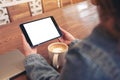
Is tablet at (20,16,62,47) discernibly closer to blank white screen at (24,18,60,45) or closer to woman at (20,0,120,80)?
blank white screen at (24,18,60,45)

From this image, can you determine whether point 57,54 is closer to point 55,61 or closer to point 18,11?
point 55,61

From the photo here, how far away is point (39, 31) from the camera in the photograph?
0.75 meters

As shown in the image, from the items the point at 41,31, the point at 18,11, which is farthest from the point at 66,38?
the point at 18,11

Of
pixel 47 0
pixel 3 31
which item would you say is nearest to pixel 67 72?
pixel 3 31

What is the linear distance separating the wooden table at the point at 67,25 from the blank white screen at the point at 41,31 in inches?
3.2

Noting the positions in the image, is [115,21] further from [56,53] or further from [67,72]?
[56,53]

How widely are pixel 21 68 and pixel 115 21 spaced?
0.48 m

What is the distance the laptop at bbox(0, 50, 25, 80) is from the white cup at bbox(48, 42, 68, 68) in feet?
0.41

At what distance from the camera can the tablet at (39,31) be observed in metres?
0.72

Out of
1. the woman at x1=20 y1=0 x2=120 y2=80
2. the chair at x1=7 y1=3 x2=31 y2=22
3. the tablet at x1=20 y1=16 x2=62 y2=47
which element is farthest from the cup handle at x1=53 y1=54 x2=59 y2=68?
the chair at x1=7 y1=3 x2=31 y2=22

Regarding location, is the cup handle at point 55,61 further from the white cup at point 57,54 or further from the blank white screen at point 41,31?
the blank white screen at point 41,31

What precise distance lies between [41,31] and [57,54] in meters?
0.15

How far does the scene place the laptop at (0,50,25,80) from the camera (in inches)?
25.8

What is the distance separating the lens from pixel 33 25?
751mm
